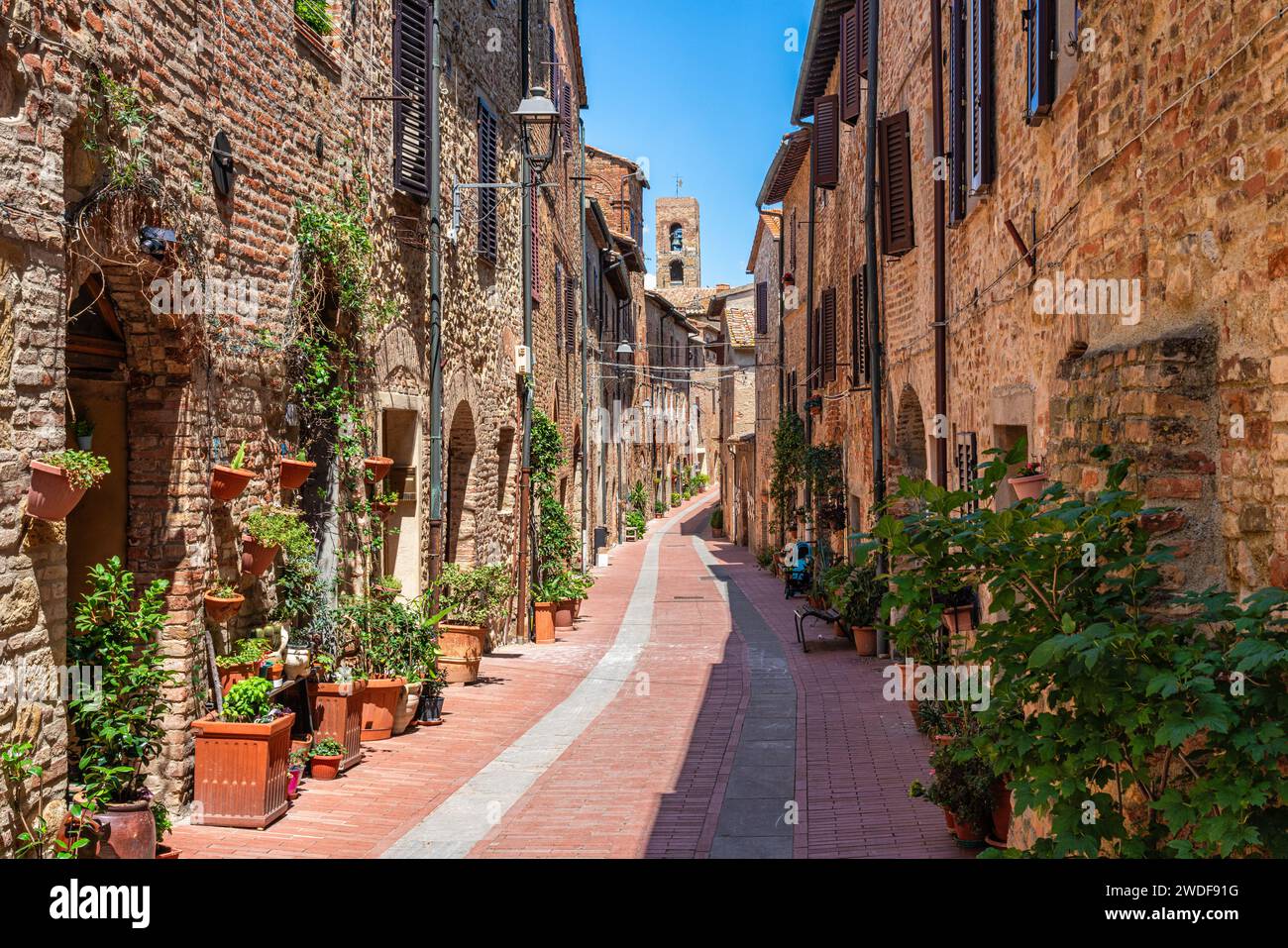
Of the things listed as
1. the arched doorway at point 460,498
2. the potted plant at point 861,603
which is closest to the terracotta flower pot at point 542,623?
the arched doorway at point 460,498

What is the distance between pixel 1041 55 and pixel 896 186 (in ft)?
19.9

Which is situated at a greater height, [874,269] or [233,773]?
[874,269]

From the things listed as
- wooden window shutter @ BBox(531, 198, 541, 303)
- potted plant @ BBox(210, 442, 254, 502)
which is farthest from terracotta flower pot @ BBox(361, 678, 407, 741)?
wooden window shutter @ BBox(531, 198, 541, 303)

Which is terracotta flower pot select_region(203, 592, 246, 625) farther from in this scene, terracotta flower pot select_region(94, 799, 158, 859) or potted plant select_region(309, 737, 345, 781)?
terracotta flower pot select_region(94, 799, 158, 859)

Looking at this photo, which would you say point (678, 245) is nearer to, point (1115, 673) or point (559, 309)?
point (559, 309)

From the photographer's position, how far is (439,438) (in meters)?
→ 10.8

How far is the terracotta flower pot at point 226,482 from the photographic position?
20.9ft

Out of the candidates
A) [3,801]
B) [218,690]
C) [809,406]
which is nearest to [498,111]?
[809,406]

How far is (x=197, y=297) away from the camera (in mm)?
6238

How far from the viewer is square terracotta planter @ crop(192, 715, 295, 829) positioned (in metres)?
6.16

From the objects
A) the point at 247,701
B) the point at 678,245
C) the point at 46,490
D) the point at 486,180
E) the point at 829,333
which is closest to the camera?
the point at 46,490

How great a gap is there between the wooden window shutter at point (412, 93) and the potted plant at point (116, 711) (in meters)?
5.55

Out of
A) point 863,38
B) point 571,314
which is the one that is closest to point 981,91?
point 863,38

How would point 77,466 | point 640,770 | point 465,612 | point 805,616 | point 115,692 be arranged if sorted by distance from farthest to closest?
point 805,616 < point 465,612 < point 640,770 < point 115,692 < point 77,466
